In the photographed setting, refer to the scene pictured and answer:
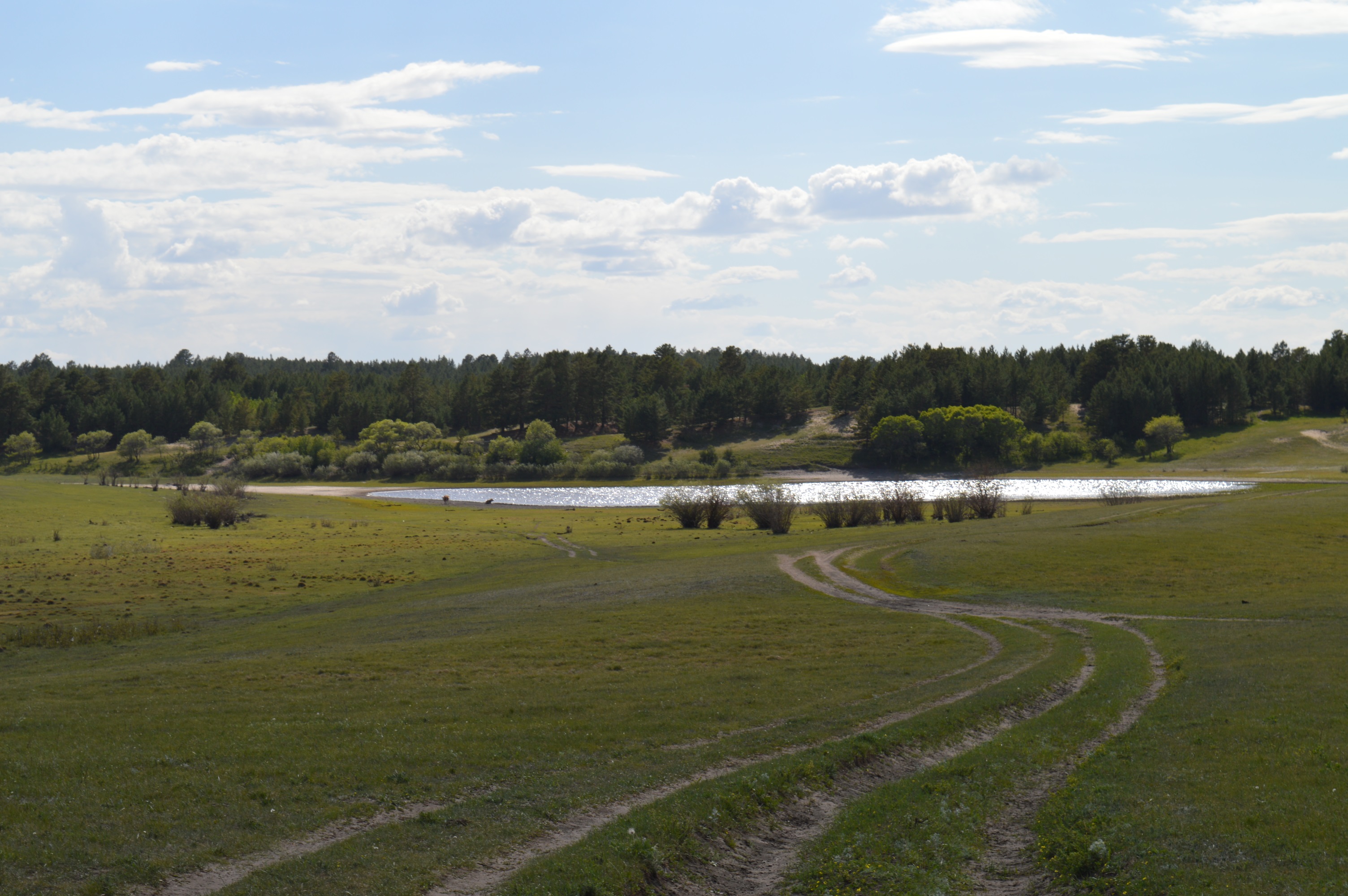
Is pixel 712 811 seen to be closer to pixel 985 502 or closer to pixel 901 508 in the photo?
pixel 901 508

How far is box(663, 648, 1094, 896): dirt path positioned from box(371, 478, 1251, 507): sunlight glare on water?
7620 cm

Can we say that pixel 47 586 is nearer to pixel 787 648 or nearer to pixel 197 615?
pixel 197 615

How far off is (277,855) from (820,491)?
124092mm

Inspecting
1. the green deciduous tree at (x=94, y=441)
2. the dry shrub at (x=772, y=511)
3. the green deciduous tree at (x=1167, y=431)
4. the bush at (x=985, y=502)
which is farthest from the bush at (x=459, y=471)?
the green deciduous tree at (x=1167, y=431)

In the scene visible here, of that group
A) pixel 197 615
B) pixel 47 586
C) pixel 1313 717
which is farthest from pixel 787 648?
pixel 47 586

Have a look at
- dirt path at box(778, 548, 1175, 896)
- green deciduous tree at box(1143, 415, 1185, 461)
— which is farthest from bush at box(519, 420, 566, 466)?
dirt path at box(778, 548, 1175, 896)

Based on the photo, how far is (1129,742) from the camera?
1747 centimetres

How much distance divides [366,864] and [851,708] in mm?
12020

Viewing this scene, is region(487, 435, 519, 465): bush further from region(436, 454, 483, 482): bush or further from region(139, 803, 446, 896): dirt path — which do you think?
region(139, 803, 446, 896): dirt path

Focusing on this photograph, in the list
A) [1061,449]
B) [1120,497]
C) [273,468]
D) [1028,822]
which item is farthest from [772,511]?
[273,468]

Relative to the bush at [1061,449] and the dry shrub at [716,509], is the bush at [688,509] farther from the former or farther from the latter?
the bush at [1061,449]

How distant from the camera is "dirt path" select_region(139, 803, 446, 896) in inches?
442

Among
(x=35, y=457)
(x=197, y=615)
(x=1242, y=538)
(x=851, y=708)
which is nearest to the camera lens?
(x=851, y=708)

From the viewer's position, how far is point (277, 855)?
1225cm
